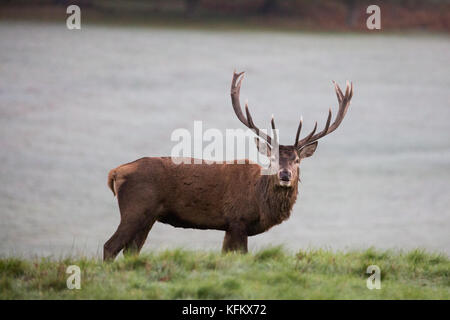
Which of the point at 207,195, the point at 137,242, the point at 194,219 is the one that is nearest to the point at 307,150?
the point at 207,195

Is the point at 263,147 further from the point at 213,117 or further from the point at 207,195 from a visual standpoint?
the point at 213,117

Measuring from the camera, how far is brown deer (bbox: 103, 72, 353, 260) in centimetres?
781

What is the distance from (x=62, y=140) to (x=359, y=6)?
13614 mm

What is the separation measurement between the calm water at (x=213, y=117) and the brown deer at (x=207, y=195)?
385 inches

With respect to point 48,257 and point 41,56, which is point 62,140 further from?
point 48,257

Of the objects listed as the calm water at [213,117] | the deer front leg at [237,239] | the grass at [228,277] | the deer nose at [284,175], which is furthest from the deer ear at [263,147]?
the calm water at [213,117]

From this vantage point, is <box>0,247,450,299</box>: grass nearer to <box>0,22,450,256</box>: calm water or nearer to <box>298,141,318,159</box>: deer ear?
<box>298,141,318,159</box>: deer ear

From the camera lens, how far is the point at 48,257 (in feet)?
24.2

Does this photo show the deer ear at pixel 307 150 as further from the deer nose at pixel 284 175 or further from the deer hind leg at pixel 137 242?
the deer hind leg at pixel 137 242

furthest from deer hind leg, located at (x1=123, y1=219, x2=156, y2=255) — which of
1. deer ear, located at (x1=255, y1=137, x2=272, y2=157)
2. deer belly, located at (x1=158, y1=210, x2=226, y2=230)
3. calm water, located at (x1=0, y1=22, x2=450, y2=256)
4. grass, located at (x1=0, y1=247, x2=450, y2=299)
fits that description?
calm water, located at (x1=0, y1=22, x2=450, y2=256)

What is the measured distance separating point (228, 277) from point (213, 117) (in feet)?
59.4

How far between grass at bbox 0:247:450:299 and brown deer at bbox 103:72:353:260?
20.1 inches

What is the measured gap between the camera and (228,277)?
6.74 m

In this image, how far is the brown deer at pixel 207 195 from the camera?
7.81 meters
